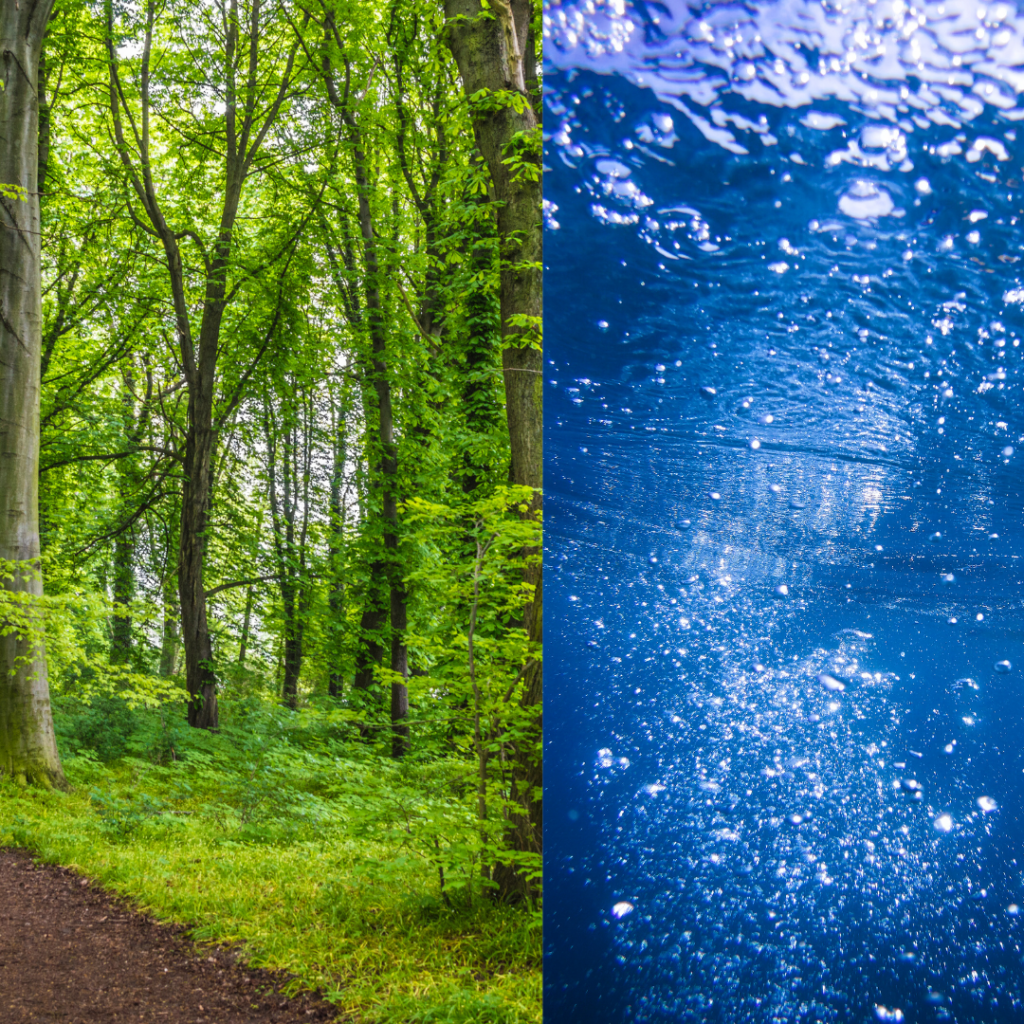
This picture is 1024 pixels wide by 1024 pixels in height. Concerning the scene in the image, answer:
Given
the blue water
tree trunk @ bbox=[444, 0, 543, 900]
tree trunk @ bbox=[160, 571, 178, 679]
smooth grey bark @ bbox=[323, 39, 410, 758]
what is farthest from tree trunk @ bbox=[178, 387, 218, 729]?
the blue water

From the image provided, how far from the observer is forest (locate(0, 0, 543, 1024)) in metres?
2.80

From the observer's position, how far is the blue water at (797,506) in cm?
109

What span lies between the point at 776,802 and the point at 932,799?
0.72ft

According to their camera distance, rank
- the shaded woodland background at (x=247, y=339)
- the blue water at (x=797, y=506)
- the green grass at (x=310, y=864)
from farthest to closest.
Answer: the shaded woodland background at (x=247, y=339), the green grass at (x=310, y=864), the blue water at (x=797, y=506)

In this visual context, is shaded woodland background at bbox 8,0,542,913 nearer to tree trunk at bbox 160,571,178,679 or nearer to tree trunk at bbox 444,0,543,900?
tree trunk at bbox 160,571,178,679

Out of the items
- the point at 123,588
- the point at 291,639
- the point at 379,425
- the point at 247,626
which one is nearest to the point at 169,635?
the point at 123,588

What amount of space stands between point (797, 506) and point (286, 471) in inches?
334

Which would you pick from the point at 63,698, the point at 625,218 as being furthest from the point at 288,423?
the point at 625,218

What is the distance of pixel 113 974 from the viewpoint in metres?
2.82

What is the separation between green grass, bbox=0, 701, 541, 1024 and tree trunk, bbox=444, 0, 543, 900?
0.33 meters

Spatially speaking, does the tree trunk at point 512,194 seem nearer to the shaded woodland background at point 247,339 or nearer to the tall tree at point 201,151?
the shaded woodland background at point 247,339

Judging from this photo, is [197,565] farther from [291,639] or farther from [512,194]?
[512,194]

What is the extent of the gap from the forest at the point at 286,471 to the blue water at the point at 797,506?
117 centimetres

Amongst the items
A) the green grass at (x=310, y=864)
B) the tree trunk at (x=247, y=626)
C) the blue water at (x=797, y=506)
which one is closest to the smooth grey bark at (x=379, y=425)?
the green grass at (x=310, y=864)
